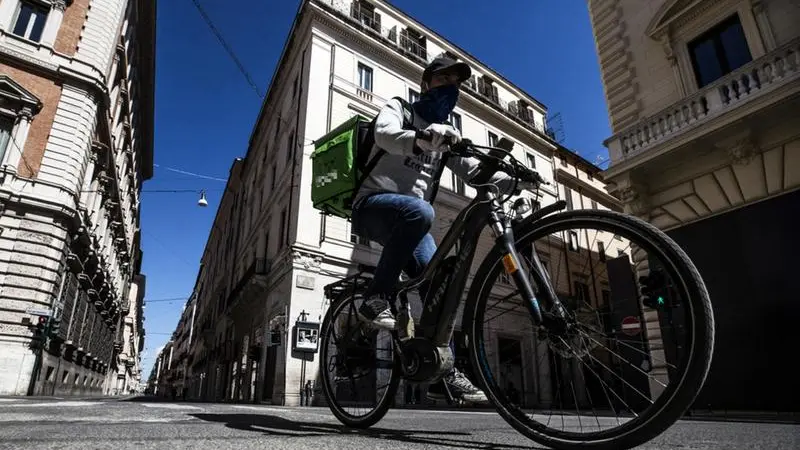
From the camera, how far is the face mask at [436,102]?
289cm

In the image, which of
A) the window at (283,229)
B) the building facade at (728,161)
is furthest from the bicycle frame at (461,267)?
the window at (283,229)

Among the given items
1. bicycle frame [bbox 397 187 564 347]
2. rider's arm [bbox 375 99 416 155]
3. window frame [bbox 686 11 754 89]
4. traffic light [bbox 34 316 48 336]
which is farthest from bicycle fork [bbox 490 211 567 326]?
traffic light [bbox 34 316 48 336]

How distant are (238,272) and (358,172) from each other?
25734 millimetres

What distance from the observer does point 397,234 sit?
2.45m

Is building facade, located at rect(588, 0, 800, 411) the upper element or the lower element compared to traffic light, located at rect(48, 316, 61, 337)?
upper

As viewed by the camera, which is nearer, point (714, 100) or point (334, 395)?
point (334, 395)

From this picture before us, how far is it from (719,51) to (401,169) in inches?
455

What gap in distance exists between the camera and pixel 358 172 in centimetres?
276

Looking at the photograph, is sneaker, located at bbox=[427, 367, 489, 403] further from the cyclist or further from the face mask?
the face mask

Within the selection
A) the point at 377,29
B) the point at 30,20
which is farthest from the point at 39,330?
the point at 377,29

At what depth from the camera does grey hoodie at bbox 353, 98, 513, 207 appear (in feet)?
7.83

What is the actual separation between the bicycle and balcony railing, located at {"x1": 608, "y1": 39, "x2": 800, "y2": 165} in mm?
9300

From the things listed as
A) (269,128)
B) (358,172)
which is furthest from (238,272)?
(358,172)

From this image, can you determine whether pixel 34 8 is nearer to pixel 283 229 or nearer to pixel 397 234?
pixel 283 229
